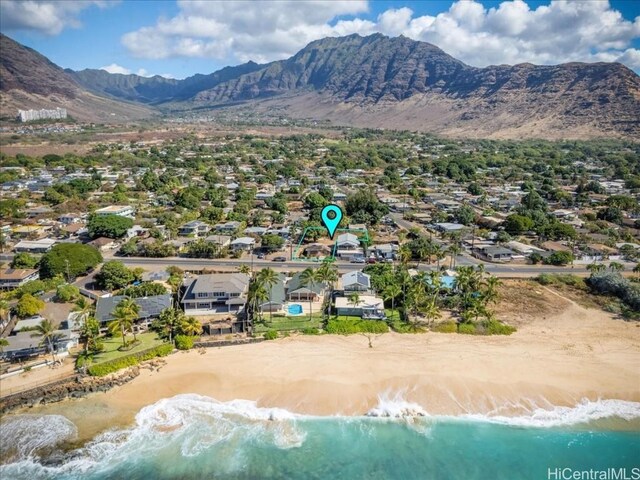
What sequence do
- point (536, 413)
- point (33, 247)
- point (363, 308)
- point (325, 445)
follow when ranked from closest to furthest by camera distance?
point (325, 445) → point (536, 413) → point (363, 308) → point (33, 247)

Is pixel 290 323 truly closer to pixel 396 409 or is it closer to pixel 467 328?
pixel 396 409

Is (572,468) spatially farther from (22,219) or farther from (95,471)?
(22,219)

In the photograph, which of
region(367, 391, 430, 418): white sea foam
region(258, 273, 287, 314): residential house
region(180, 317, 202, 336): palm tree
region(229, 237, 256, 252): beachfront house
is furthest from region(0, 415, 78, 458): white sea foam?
region(229, 237, 256, 252): beachfront house

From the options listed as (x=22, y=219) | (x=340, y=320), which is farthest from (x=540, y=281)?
(x=22, y=219)

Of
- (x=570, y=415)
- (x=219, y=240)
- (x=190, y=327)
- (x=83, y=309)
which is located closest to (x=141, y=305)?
(x=83, y=309)

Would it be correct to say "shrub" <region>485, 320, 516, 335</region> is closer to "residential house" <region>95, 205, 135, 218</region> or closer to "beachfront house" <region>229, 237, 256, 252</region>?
"beachfront house" <region>229, 237, 256, 252</region>

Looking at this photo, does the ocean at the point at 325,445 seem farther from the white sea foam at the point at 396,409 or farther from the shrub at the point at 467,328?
the shrub at the point at 467,328

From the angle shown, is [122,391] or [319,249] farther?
[319,249]
